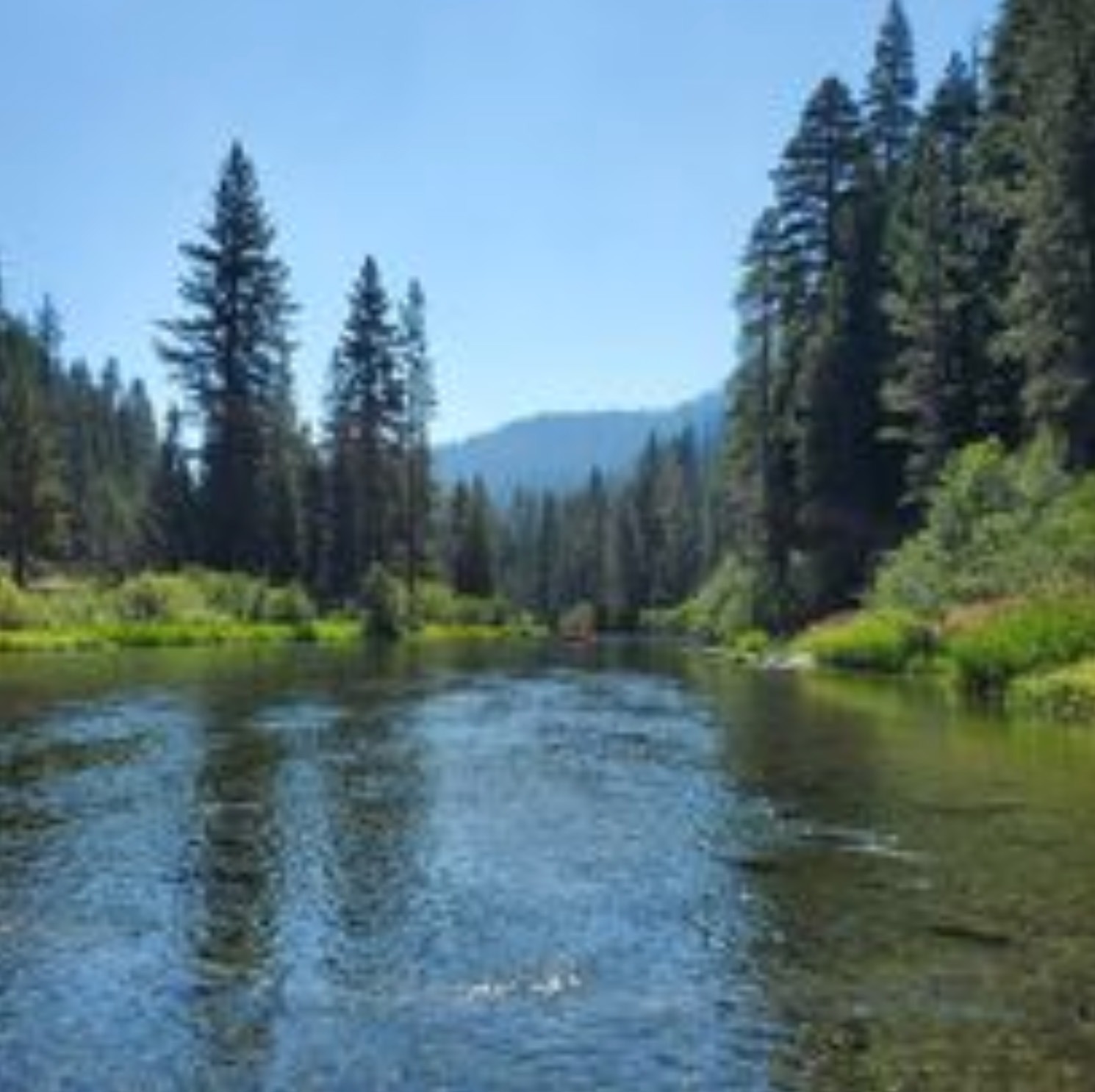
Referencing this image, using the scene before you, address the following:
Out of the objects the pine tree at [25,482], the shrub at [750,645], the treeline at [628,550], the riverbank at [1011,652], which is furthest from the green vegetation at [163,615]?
the treeline at [628,550]

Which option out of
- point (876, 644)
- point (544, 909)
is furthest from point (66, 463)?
point (544, 909)

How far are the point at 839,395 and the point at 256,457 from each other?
1170 inches

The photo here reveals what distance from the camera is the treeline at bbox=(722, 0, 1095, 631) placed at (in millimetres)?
54125

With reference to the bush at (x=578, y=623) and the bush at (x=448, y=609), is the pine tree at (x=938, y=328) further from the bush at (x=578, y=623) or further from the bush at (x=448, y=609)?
the bush at (x=578, y=623)

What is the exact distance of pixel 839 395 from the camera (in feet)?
232

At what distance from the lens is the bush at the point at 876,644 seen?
48312 millimetres

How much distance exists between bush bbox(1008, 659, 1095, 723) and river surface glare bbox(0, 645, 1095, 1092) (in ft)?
4.54

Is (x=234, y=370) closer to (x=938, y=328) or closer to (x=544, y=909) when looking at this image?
(x=938, y=328)

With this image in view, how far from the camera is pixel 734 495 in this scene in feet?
259

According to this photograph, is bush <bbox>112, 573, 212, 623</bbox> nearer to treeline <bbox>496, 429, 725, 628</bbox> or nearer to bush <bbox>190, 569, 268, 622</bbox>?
bush <bbox>190, 569, 268, 622</bbox>

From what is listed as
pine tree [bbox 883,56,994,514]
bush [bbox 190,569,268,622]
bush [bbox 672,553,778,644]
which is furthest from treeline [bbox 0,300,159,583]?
pine tree [bbox 883,56,994,514]

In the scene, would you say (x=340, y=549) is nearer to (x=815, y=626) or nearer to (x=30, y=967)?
(x=815, y=626)

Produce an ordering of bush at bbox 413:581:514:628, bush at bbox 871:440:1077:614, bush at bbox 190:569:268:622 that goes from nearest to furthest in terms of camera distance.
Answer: bush at bbox 871:440:1077:614
bush at bbox 190:569:268:622
bush at bbox 413:581:514:628

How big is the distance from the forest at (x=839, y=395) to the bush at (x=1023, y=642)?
72.6 inches
